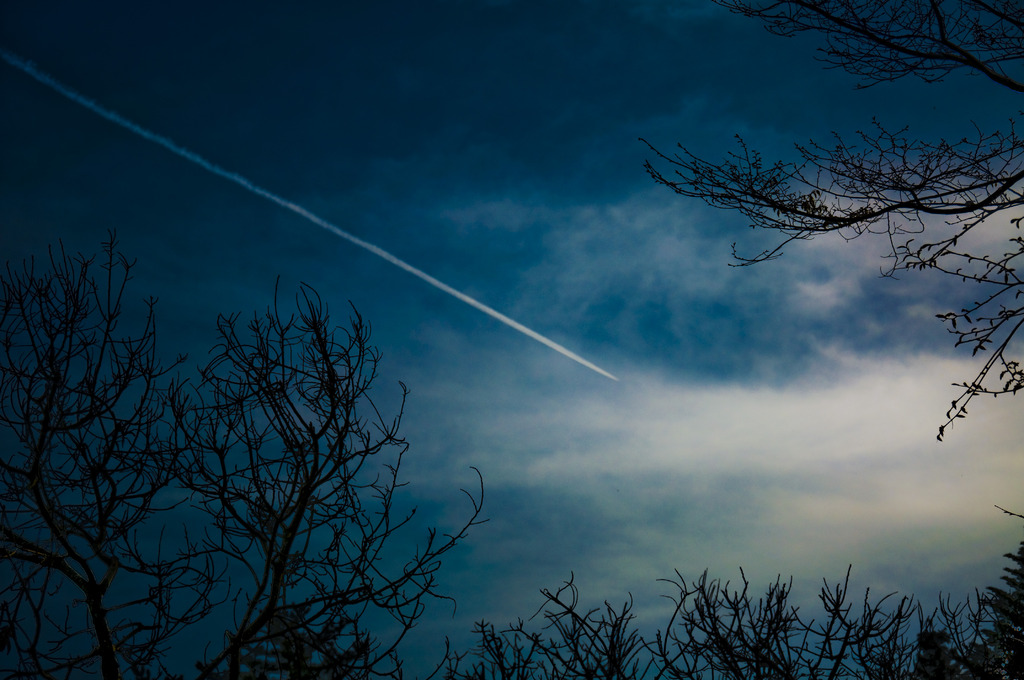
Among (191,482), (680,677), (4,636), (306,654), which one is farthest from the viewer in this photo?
(191,482)

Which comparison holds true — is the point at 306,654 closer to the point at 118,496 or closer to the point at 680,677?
the point at 118,496

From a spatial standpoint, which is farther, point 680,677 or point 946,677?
point 946,677

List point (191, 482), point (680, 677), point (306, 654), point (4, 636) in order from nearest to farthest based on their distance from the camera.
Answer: point (4, 636), point (680, 677), point (306, 654), point (191, 482)

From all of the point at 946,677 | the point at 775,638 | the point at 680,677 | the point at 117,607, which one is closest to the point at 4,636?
the point at 117,607

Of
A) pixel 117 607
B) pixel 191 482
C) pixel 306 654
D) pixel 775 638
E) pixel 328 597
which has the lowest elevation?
pixel 775 638

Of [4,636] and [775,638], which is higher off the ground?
[4,636]

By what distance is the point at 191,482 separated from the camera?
283 inches

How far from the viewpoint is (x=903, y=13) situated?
272 inches

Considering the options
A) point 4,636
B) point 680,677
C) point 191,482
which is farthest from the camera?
point 191,482

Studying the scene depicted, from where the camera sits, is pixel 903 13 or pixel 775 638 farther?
pixel 903 13

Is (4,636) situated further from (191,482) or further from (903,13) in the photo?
(903,13)

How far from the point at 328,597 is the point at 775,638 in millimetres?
4258

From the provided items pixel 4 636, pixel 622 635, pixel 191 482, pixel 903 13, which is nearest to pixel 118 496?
pixel 191 482

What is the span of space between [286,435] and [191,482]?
133cm
